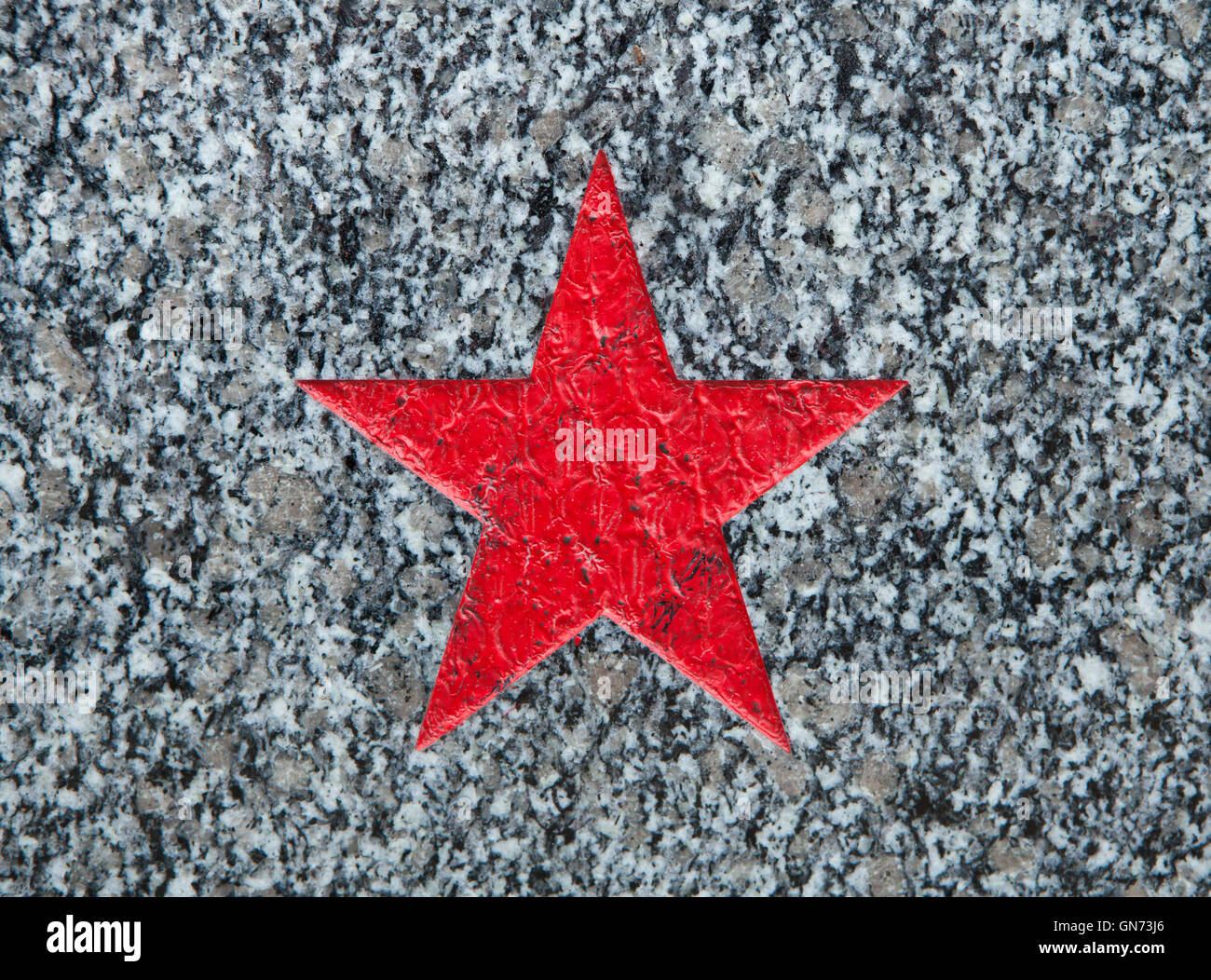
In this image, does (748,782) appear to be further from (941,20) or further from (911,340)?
(941,20)

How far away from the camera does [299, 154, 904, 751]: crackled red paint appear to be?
28.1 inches

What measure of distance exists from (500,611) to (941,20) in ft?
2.93

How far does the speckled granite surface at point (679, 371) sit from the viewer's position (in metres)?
0.74

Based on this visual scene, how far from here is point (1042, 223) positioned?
2.43 ft

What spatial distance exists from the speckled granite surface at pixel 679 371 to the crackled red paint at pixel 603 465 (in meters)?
0.04

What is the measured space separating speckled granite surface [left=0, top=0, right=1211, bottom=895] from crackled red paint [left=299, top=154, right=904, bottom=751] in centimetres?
4

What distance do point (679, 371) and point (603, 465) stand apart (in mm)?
149

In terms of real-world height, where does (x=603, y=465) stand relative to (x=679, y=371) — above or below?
below

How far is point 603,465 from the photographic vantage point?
0.72 m

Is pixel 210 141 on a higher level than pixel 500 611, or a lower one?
higher

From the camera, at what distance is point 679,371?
2.41ft

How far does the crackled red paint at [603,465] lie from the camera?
714 mm

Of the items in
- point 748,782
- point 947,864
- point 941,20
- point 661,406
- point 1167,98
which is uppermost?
point 941,20

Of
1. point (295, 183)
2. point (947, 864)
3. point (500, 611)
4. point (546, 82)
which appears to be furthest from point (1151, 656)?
point (295, 183)
